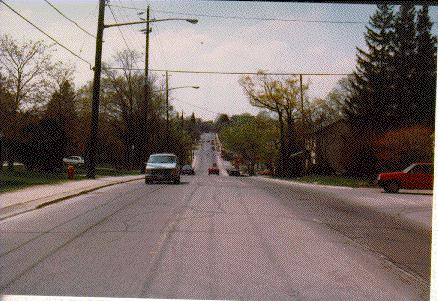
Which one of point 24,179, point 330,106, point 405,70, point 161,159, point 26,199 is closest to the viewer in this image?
point 26,199

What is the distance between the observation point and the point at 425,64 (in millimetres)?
36125

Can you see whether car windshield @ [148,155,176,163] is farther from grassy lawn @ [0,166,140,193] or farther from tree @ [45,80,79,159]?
tree @ [45,80,79,159]

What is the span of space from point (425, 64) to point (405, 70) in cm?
152

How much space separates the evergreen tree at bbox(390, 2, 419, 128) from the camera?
1379 inches

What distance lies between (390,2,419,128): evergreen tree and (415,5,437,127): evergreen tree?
13.2 inches

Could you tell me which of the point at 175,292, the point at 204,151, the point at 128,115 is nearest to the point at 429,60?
the point at 175,292

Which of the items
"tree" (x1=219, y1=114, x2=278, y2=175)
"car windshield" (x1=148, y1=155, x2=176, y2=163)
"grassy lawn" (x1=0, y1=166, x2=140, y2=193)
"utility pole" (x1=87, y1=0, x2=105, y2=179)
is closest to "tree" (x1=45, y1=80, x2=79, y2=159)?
"grassy lawn" (x1=0, y1=166, x2=140, y2=193)

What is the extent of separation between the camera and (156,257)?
7.70 metres

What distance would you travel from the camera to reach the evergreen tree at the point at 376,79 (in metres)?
37.4

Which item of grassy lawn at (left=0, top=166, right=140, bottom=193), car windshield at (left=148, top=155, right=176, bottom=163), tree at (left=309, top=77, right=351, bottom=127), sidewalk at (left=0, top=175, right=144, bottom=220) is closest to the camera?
sidewalk at (left=0, top=175, right=144, bottom=220)

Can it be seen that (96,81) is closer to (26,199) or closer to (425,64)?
(26,199)

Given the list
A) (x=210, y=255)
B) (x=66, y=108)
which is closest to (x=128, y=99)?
(x=66, y=108)

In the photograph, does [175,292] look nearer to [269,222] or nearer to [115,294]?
[115,294]

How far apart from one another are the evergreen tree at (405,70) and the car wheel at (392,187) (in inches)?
375
